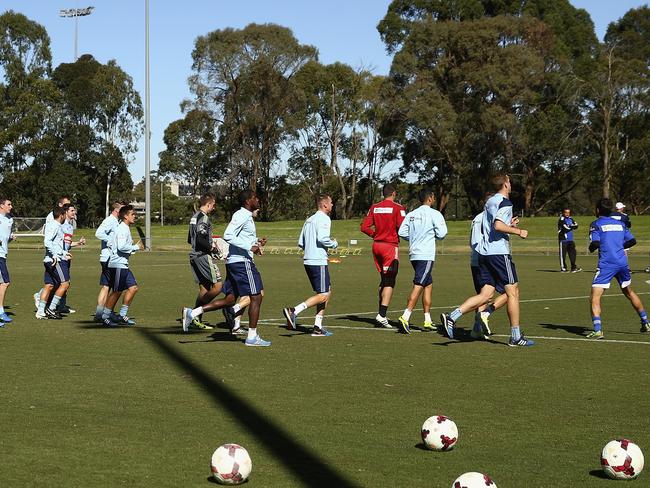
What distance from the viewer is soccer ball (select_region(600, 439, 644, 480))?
18.7ft

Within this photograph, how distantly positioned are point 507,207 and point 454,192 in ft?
211

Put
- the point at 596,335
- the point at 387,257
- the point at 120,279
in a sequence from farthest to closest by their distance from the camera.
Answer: the point at 120,279 → the point at 387,257 → the point at 596,335

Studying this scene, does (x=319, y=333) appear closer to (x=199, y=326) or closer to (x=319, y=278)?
(x=319, y=278)

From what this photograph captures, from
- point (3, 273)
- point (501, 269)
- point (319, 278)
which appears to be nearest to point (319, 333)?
point (319, 278)

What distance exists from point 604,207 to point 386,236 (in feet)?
10.5

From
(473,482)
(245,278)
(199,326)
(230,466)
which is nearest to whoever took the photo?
(473,482)

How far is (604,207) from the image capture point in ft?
43.1

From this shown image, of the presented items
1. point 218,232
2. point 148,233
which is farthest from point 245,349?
point 218,232

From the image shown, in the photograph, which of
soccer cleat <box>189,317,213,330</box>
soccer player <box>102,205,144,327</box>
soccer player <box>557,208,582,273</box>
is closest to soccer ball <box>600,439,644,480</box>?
soccer cleat <box>189,317,213,330</box>

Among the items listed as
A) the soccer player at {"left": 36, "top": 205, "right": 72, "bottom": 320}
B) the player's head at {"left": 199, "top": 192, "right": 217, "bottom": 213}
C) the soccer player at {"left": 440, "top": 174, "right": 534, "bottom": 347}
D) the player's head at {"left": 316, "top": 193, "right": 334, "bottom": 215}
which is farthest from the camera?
the soccer player at {"left": 36, "top": 205, "right": 72, "bottom": 320}

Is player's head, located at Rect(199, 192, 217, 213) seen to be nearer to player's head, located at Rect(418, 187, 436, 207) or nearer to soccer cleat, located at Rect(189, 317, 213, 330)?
soccer cleat, located at Rect(189, 317, 213, 330)

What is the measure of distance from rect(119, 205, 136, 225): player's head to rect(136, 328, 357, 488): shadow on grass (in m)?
4.74

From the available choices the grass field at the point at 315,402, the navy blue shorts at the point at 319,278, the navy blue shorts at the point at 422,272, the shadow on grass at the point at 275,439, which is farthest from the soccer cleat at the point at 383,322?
the shadow on grass at the point at 275,439

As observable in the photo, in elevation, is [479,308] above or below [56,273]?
below
